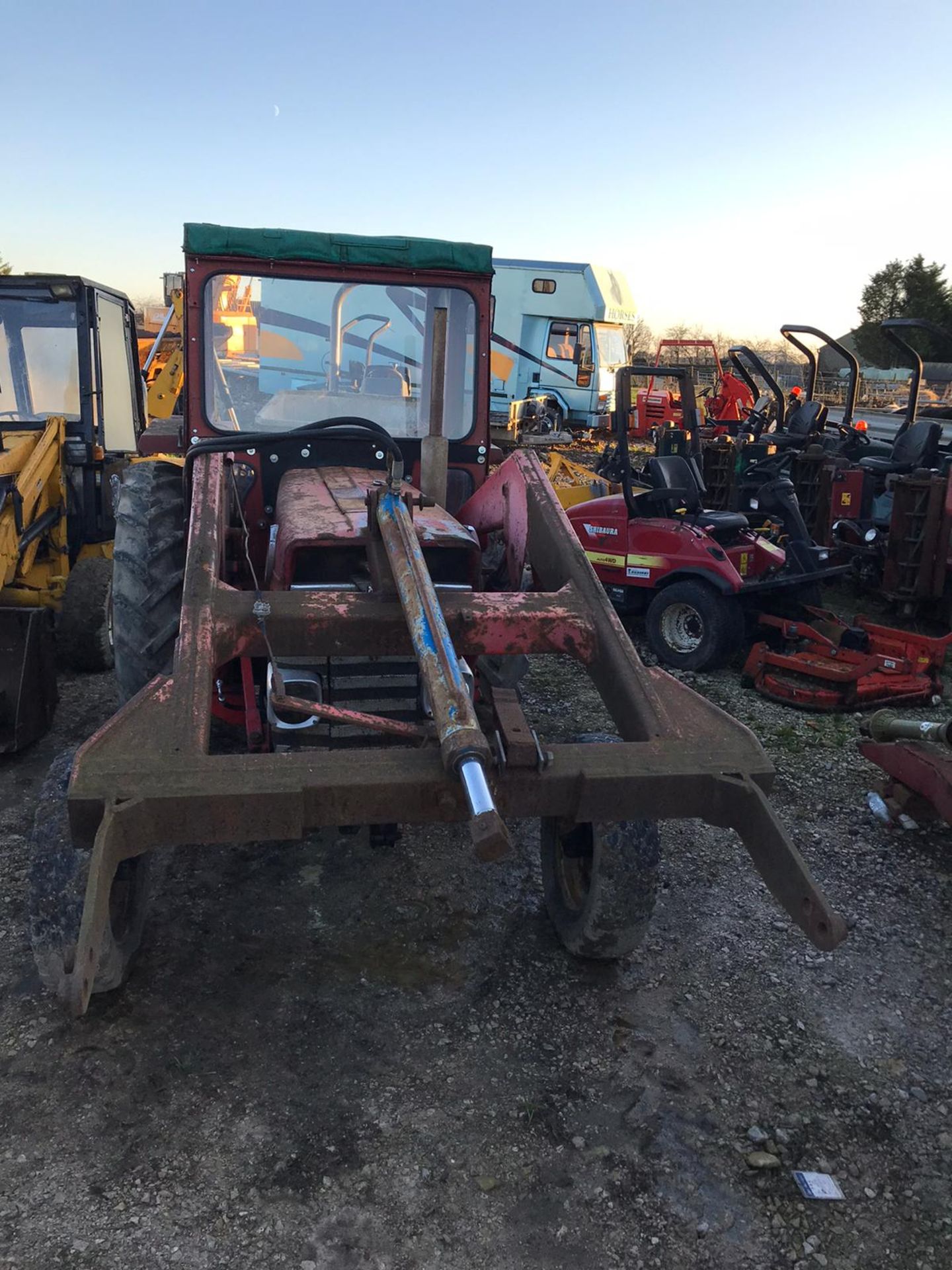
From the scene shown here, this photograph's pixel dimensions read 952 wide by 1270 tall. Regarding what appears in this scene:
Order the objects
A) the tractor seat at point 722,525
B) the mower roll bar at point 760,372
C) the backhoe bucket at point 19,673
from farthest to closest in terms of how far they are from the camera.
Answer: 1. the mower roll bar at point 760,372
2. the tractor seat at point 722,525
3. the backhoe bucket at point 19,673

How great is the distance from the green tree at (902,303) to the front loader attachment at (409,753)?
29.6 metres

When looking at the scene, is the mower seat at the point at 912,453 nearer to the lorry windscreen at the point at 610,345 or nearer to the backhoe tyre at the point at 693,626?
the backhoe tyre at the point at 693,626

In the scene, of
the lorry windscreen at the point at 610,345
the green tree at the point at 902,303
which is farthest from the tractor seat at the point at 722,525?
the green tree at the point at 902,303

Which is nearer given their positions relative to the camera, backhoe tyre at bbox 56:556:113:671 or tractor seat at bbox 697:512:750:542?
backhoe tyre at bbox 56:556:113:671

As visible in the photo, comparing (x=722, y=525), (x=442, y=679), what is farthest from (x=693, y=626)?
(x=442, y=679)

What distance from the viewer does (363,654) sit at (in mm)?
3258

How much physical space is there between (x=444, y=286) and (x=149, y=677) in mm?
2384

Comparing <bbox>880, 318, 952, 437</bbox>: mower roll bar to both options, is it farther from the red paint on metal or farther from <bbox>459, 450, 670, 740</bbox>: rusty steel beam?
the red paint on metal

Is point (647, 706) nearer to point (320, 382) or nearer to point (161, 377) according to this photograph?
point (320, 382)

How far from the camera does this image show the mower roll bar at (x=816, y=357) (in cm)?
922

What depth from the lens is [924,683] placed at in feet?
19.5

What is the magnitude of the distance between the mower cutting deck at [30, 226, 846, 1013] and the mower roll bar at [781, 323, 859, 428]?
232 inches

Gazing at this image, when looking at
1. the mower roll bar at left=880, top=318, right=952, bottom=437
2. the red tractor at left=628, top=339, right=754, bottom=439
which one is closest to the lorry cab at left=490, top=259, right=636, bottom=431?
the red tractor at left=628, top=339, right=754, bottom=439

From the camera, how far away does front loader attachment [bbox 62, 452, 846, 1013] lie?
232 cm
